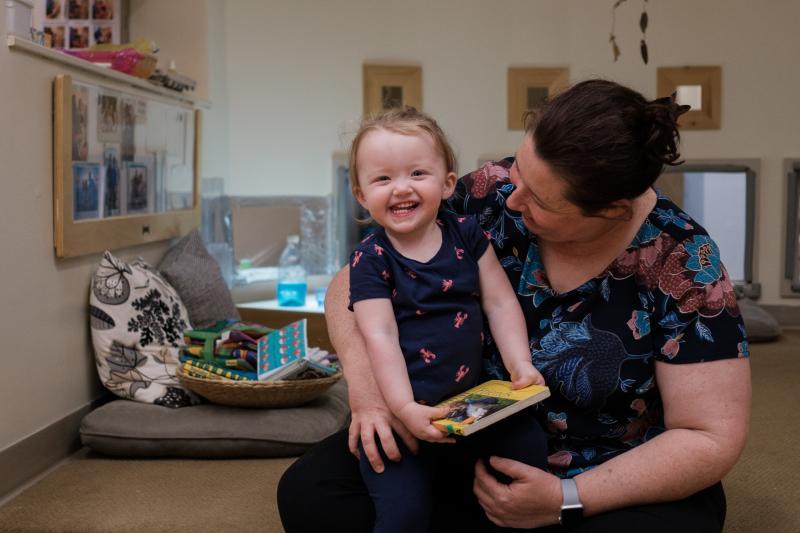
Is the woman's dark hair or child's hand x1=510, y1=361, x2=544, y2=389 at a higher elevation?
the woman's dark hair

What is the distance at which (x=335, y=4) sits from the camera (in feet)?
14.4

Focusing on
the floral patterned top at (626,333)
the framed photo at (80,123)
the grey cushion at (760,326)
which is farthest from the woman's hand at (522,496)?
the grey cushion at (760,326)

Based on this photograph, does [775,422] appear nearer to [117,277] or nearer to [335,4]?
[117,277]

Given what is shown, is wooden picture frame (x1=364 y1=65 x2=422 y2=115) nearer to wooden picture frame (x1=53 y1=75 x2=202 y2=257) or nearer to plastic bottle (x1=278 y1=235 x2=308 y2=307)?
plastic bottle (x1=278 y1=235 x2=308 y2=307)

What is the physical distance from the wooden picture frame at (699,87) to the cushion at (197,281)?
2240mm

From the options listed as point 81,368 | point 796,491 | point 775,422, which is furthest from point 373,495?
point 775,422

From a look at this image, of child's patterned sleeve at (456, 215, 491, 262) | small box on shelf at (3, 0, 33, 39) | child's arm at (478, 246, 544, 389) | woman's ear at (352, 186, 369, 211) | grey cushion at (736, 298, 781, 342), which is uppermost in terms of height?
small box on shelf at (3, 0, 33, 39)

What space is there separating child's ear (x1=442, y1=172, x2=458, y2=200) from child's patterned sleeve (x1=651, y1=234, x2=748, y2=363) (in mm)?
390

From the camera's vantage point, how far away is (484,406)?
4.56 feet

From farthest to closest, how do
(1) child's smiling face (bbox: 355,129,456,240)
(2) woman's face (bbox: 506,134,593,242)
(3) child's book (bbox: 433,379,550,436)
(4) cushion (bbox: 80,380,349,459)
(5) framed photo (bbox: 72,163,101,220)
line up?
1. (5) framed photo (bbox: 72,163,101,220)
2. (4) cushion (bbox: 80,380,349,459)
3. (1) child's smiling face (bbox: 355,129,456,240)
4. (2) woman's face (bbox: 506,134,593,242)
5. (3) child's book (bbox: 433,379,550,436)

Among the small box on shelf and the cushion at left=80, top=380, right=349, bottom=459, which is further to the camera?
the cushion at left=80, top=380, right=349, bottom=459

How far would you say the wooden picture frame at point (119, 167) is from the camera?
2.52 metres

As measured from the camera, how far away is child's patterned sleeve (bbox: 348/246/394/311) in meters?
1.55

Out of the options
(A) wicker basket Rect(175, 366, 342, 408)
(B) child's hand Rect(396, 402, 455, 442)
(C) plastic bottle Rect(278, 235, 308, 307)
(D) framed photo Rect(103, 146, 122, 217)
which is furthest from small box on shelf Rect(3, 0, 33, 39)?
(C) plastic bottle Rect(278, 235, 308, 307)
